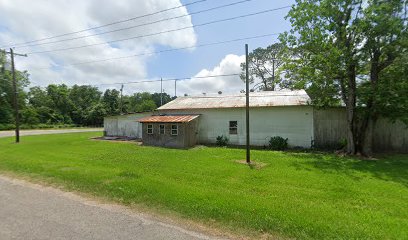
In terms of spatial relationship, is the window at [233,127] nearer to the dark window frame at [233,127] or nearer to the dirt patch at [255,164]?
the dark window frame at [233,127]

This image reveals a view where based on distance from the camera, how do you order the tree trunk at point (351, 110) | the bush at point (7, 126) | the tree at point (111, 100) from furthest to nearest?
the tree at point (111, 100)
the bush at point (7, 126)
the tree trunk at point (351, 110)

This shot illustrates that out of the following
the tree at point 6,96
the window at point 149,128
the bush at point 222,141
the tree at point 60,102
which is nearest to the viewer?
the bush at point 222,141

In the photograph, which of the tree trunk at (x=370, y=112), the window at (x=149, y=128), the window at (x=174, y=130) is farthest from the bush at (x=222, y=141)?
the tree trunk at (x=370, y=112)

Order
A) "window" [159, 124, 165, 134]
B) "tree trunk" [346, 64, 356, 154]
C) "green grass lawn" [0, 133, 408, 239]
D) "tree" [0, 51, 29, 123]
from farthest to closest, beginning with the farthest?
1. "tree" [0, 51, 29, 123]
2. "window" [159, 124, 165, 134]
3. "tree trunk" [346, 64, 356, 154]
4. "green grass lawn" [0, 133, 408, 239]

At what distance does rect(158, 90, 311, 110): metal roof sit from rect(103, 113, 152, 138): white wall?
4211 mm

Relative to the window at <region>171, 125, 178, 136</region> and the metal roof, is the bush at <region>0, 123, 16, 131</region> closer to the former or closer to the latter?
the metal roof

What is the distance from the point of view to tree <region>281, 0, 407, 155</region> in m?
13.4

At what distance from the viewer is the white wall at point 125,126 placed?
26.0 metres

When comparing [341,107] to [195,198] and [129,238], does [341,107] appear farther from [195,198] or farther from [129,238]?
[129,238]

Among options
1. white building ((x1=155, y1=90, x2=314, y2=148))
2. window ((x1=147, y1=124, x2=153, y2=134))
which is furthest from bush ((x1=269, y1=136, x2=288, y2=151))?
window ((x1=147, y1=124, x2=153, y2=134))

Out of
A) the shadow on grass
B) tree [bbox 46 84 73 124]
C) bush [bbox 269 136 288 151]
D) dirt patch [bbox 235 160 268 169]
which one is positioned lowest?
the shadow on grass

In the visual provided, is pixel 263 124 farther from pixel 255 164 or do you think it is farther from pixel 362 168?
pixel 362 168

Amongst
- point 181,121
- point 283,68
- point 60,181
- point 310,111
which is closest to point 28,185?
point 60,181

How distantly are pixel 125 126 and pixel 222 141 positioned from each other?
488 inches
